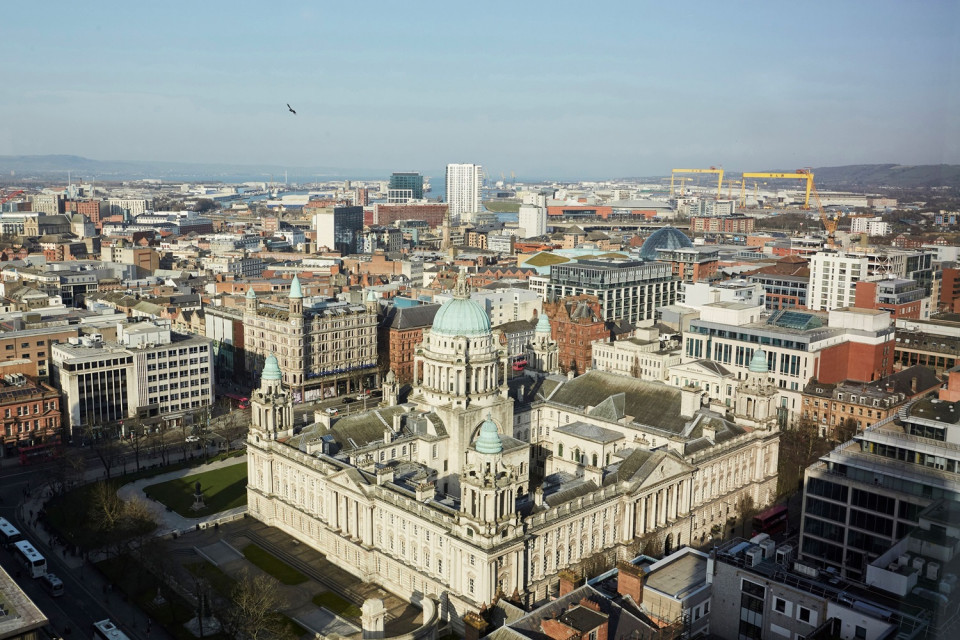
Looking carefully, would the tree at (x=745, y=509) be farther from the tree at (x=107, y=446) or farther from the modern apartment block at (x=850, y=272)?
the modern apartment block at (x=850, y=272)

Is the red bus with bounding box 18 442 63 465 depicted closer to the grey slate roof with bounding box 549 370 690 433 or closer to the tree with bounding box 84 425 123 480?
the tree with bounding box 84 425 123 480

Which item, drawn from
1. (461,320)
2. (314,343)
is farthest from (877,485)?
(314,343)

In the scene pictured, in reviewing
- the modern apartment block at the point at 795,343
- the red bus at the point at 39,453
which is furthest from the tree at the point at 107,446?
the modern apartment block at the point at 795,343

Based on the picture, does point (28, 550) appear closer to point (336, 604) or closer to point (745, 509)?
point (336, 604)

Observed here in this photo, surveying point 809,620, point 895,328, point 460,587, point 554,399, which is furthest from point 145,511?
point 895,328

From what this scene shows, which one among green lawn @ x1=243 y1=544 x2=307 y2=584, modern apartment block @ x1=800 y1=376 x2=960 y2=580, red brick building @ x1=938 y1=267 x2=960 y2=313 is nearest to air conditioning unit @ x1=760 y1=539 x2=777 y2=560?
modern apartment block @ x1=800 y1=376 x2=960 y2=580
